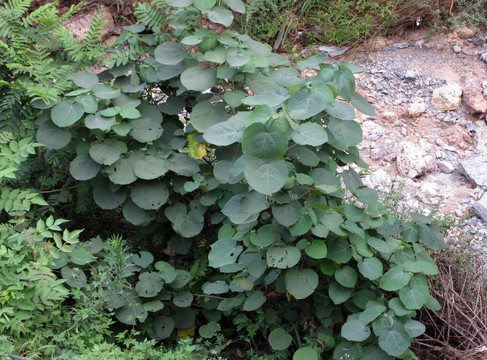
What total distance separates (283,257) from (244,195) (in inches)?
11.8

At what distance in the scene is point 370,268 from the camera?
2121mm

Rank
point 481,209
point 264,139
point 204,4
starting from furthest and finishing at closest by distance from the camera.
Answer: point 481,209, point 204,4, point 264,139

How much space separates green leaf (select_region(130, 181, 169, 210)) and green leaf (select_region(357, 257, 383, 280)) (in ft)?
3.34

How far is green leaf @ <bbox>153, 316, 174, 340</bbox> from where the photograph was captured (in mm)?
2529

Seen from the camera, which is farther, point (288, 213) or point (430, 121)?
point (430, 121)

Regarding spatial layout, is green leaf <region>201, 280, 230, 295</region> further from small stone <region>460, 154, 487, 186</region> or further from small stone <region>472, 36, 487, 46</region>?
small stone <region>472, 36, 487, 46</region>

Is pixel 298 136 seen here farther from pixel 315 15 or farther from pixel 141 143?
pixel 315 15

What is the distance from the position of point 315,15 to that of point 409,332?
4.09m

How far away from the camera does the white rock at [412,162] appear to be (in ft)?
12.4

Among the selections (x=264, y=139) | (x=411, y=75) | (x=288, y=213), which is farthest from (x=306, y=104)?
(x=411, y=75)

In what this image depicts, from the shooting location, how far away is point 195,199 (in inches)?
107

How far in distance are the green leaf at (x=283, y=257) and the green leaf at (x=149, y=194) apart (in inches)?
28.0

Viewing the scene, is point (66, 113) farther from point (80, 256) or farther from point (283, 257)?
point (283, 257)

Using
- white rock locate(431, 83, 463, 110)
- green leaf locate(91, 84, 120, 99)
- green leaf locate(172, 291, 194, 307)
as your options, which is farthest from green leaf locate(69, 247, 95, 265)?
white rock locate(431, 83, 463, 110)
